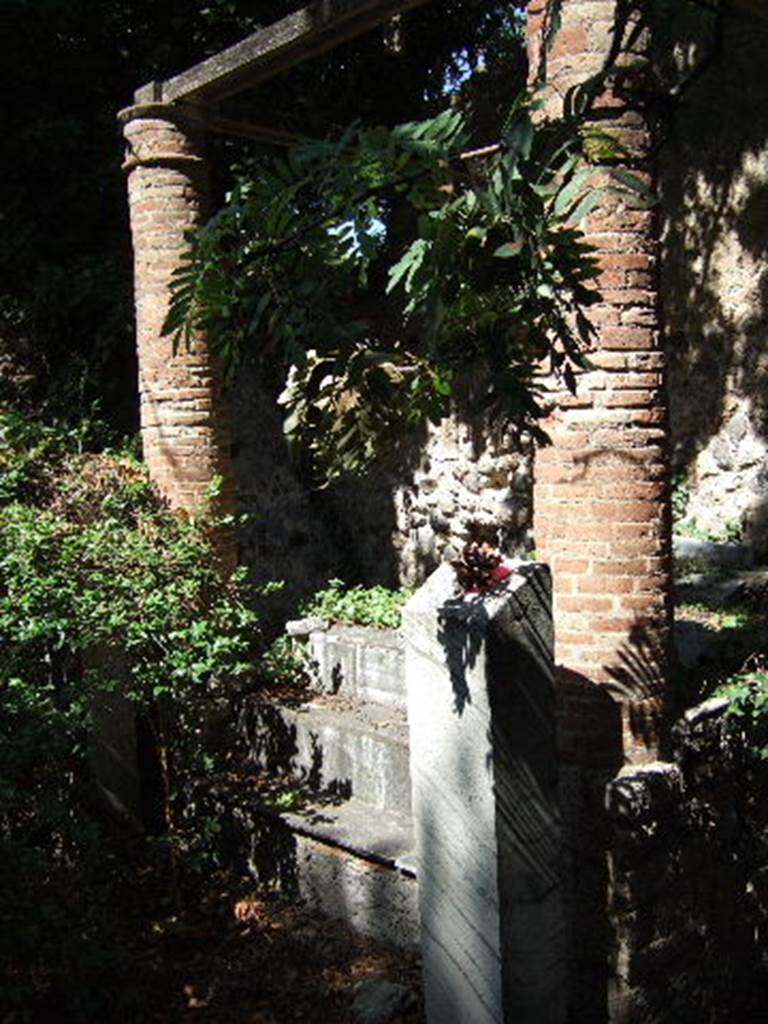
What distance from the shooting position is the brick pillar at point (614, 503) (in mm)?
3857

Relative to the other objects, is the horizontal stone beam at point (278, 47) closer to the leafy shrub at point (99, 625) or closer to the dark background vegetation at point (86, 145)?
the dark background vegetation at point (86, 145)

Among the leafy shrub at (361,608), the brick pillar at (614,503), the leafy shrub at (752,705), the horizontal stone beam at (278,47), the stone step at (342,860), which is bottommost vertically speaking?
the stone step at (342,860)

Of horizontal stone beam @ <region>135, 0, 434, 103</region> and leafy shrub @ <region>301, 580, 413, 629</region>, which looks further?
leafy shrub @ <region>301, 580, 413, 629</region>

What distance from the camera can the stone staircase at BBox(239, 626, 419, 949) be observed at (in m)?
4.50

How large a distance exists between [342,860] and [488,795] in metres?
1.46

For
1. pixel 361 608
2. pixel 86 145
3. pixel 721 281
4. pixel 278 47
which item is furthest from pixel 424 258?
pixel 86 145

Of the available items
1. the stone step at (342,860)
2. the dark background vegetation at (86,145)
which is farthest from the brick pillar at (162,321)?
the stone step at (342,860)

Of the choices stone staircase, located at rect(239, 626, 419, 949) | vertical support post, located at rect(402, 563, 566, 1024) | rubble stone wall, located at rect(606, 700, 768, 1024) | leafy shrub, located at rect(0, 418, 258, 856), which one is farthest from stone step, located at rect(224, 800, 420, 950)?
rubble stone wall, located at rect(606, 700, 768, 1024)

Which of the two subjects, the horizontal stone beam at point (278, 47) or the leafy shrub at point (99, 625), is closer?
the leafy shrub at point (99, 625)

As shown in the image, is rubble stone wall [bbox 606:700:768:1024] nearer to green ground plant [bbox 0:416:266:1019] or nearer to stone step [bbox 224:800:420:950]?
stone step [bbox 224:800:420:950]

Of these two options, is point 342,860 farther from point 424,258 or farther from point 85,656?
point 424,258

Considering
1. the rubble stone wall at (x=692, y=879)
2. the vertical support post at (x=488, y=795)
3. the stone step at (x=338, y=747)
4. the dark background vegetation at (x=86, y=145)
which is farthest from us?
the dark background vegetation at (x=86, y=145)

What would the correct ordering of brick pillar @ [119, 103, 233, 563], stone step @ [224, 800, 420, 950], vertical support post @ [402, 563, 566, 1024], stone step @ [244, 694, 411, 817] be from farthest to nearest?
brick pillar @ [119, 103, 233, 563]
stone step @ [244, 694, 411, 817]
stone step @ [224, 800, 420, 950]
vertical support post @ [402, 563, 566, 1024]

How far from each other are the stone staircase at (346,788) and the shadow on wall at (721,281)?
2.94m
